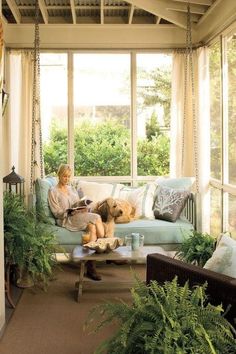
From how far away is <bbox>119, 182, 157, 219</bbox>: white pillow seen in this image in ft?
17.3

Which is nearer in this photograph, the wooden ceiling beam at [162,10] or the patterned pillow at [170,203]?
the patterned pillow at [170,203]

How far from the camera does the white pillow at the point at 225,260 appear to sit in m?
2.45

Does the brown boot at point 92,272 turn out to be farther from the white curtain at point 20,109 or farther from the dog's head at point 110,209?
the white curtain at point 20,109

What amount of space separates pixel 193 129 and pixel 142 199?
4.12 feet

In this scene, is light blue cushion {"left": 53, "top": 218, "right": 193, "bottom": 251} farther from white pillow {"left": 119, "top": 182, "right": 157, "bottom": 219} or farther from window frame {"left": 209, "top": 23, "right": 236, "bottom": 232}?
window frame {"left": 209, "top": 23, "right": 236, "bottom": 232}

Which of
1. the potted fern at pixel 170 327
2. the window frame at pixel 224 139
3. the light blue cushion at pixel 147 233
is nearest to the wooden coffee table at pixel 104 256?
the light blue cushion at pixel 147 233

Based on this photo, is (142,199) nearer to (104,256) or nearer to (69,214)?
(69,214)

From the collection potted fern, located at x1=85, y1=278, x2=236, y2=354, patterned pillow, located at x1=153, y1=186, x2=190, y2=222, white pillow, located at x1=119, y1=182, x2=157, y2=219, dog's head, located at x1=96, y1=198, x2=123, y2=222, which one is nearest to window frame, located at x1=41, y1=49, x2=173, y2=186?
white pillow, located at x1=119, y1=182, x2=157, y2=219

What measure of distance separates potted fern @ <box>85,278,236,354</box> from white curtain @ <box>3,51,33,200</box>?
13.7ft

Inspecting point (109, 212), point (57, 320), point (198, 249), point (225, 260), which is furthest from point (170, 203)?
point (225, 260)

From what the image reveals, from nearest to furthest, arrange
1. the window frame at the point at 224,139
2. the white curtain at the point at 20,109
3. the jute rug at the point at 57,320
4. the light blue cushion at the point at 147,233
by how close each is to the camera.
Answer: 1. the jute rug at the point at 57,320
2. the light blue cushion at the point at 147,233
3. the window frame at the point at 224,139
4. the white curtain at the point at 20,109

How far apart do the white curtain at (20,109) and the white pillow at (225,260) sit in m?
3.84

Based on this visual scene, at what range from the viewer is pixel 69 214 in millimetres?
4969

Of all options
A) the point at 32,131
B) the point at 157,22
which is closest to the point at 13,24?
the point at 32,131
